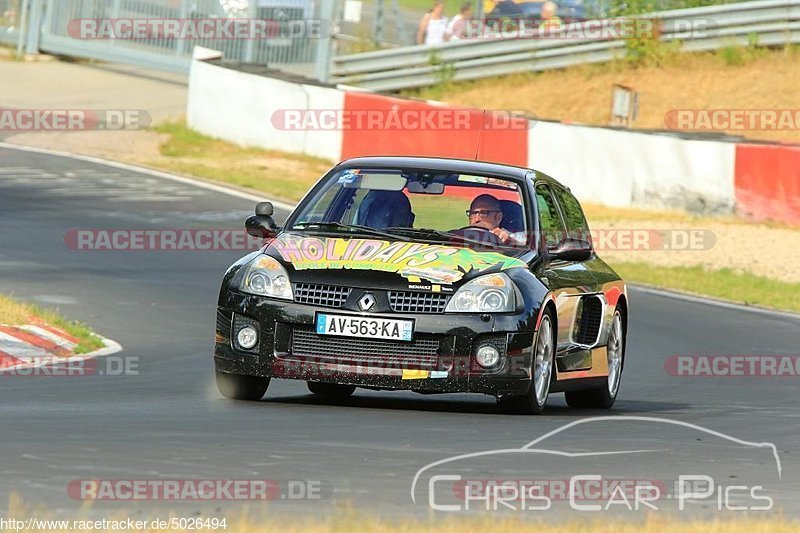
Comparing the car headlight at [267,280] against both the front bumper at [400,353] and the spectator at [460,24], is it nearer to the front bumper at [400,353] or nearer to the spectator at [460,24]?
the front bumper at [400,353]

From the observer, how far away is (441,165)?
36.3 ft

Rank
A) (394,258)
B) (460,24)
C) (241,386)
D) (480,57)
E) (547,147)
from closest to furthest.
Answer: (394,258)
(241,386)
(547,147)
(460,24)
(480,57)

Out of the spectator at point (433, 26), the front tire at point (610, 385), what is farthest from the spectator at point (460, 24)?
the front tire at point (610, 385)

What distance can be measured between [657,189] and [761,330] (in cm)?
770

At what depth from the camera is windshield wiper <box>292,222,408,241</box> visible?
10.4m

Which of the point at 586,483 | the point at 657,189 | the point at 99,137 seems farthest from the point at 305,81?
the point at 586,483

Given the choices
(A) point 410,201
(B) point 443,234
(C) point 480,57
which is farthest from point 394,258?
(C) point 480,57

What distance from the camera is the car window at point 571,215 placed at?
11773 millimetres

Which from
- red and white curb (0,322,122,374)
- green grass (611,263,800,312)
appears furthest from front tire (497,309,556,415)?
green grass (611,263,800,312)

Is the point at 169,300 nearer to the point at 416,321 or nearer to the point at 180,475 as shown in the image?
the point at 416,321

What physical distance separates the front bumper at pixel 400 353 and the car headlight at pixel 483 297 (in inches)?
1.9

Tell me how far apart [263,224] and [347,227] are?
0.52 m

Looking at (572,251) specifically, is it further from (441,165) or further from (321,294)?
(321,294)

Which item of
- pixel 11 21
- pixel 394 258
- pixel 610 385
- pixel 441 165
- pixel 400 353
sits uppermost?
pixel 11 21
